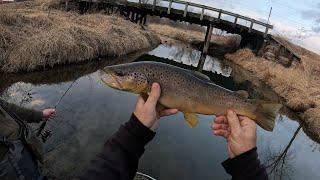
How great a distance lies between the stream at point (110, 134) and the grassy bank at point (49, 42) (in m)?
0.56

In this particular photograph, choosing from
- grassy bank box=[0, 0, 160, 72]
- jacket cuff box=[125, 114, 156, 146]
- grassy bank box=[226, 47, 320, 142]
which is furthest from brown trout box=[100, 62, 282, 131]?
grassy bank box=[226, 47, 320, 142]

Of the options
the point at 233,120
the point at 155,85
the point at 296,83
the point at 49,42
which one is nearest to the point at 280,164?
Result: the point at 49,42

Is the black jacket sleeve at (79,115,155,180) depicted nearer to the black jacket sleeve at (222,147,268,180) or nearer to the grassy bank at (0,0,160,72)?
the black jacket sleeve at (222,147,268,180)

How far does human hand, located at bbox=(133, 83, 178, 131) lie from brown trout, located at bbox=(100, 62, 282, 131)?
7cm

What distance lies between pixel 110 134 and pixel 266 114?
7.69m

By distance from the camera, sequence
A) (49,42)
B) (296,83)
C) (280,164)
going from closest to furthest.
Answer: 1. (280,164)
2. (49,42)
3. (296,83)

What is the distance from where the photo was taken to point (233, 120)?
2510 mm

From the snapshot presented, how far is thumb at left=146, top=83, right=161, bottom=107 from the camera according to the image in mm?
2405

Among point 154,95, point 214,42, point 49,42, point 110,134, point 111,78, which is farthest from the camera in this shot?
point 214,42

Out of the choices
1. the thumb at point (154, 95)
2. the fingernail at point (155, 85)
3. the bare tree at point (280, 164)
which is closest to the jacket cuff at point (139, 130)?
the thumb at point (154, 95)

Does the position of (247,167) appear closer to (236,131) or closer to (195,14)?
(236,131)

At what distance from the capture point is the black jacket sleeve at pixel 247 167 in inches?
86.9

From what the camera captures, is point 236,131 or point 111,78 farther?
point 111,78

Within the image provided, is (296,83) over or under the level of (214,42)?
over
